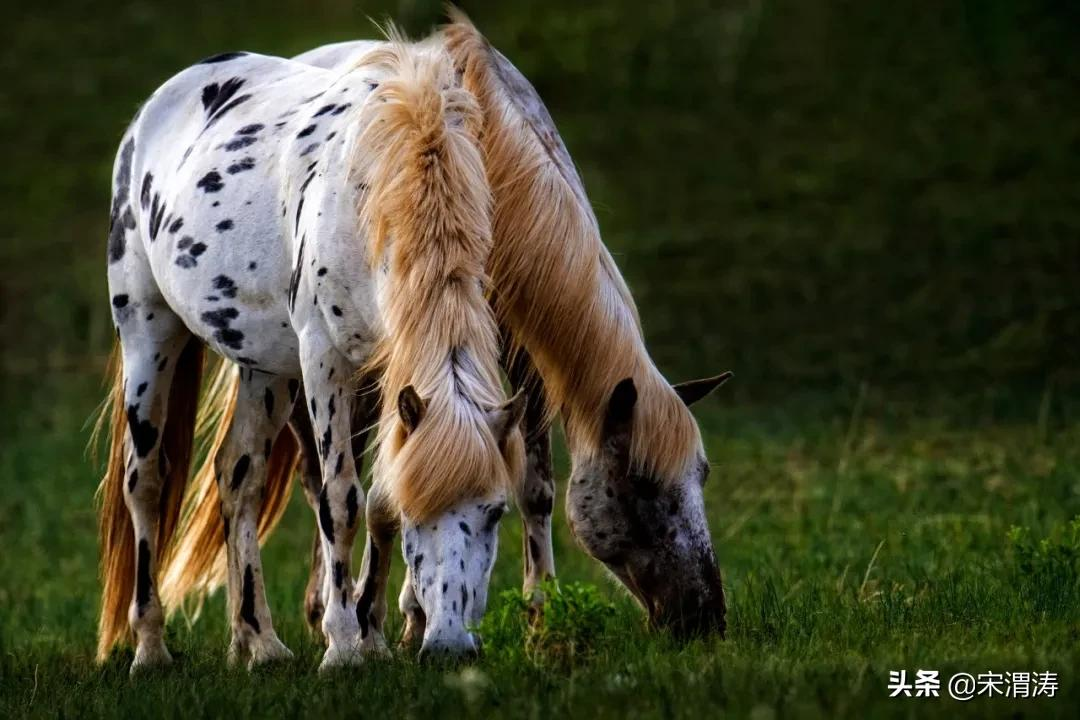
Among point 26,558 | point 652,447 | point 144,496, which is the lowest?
point 26,558

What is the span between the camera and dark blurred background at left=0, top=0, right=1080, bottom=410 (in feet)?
47.7

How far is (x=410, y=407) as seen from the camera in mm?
5207

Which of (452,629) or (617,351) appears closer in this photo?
(452,629)

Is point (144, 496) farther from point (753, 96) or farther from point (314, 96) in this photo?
point (753, 96)

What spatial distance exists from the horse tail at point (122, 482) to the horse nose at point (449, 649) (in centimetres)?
258

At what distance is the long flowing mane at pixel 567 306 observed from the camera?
19.5 feet

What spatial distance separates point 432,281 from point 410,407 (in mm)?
517

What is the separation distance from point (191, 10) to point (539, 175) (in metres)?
21.0

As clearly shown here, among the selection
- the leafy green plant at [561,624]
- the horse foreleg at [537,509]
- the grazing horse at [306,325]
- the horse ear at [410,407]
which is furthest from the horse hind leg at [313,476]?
the leafy green plant at [561,624]

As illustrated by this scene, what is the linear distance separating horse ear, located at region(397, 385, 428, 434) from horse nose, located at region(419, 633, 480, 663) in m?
0.65

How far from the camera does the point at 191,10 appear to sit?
2592 centimetres

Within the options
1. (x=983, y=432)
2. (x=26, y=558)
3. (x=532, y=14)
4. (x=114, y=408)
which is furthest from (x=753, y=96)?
(x=114, y=408)

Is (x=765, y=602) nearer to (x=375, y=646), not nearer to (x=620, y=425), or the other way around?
(x=620, y=425)

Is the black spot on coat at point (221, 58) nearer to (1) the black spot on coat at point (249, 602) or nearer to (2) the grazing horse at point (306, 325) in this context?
(2) the grazing horse at point (306, 325)
